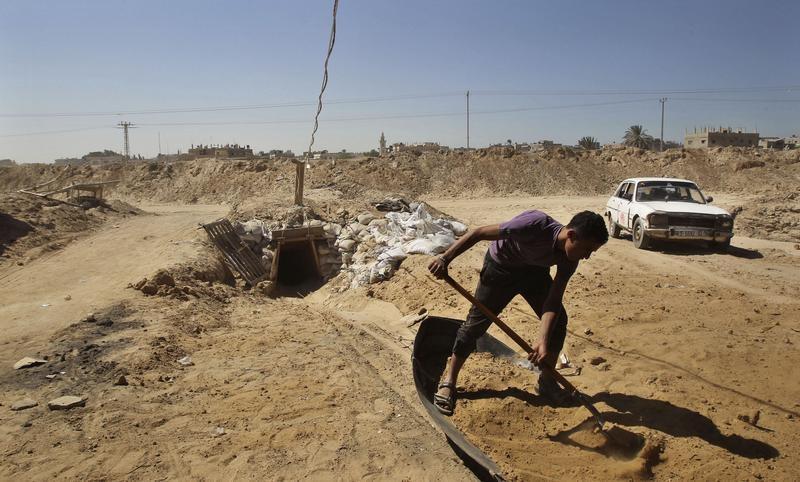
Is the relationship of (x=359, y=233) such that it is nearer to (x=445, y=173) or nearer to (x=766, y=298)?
(x=766, y=298)

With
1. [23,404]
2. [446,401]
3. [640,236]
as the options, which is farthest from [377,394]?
[640,236]

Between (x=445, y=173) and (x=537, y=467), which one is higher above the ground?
(x=445, y=173)

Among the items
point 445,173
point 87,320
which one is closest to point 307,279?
point 87,320

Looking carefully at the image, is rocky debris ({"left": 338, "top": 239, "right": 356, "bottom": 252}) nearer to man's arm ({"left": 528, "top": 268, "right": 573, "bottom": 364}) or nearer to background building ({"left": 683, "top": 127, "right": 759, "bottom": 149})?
man's arm ({"left": 528, "top": 268, "right": 573, "bottom": 364})

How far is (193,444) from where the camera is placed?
12.3ft

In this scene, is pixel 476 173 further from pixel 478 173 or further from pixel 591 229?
pixel 591 229

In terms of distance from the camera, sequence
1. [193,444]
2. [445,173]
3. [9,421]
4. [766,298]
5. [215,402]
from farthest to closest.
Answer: [445,173], [766,298], [215,402], [9,421], [193,444]

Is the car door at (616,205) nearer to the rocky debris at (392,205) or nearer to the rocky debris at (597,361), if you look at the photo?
the rocky debris at (392,205)

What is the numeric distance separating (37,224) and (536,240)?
14.2m

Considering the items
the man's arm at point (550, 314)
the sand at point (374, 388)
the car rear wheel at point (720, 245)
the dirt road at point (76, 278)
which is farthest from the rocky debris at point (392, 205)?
the man's arm at point (550, 314)

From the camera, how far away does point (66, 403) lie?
425 centimetres

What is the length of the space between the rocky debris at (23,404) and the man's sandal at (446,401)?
319cm

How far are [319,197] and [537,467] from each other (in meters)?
14.3

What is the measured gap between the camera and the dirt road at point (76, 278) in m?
6.43
